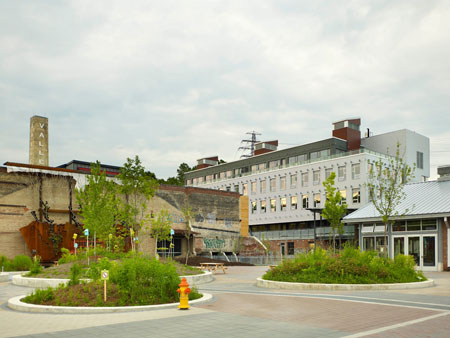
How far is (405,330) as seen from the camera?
9398 mm

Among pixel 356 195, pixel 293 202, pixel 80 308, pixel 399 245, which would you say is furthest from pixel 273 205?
pixel 80 308

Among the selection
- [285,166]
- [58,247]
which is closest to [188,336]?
[58,247]

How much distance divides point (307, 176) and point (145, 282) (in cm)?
5301

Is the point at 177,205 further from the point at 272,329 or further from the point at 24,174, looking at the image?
the point at 272,329

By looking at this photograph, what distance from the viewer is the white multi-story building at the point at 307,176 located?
195 ft

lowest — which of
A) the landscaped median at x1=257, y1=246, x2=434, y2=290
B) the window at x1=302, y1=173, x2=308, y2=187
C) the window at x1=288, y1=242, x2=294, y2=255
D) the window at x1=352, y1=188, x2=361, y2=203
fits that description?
the window at x1=288, y1=242, x2=294, y2=255

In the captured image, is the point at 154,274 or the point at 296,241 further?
the point at 296,241

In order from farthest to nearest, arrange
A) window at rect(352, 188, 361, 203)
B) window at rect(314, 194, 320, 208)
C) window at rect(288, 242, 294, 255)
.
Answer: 1. window at rect(314, 194, 320, 208)
2. window at rect(288, 242, 294, 255)
3. window at rect(352, 188, 361, 203)

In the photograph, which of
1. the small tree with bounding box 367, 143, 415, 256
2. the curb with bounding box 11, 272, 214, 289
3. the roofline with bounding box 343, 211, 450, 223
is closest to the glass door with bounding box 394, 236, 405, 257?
the roofline with bounding box 343, 211, 450, 223

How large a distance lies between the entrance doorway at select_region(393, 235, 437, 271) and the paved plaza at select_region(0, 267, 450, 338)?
65.2 ft

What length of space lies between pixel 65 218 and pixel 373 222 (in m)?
25.4

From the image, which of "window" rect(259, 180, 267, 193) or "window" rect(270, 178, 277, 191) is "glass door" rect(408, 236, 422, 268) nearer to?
"window" rect(270, 178, 277, 191)

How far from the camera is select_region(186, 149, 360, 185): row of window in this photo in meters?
60.9

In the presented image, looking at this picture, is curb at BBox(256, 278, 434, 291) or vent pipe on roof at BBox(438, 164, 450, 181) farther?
vent pipe on roof at BBox(438, 164, 450, 181)
